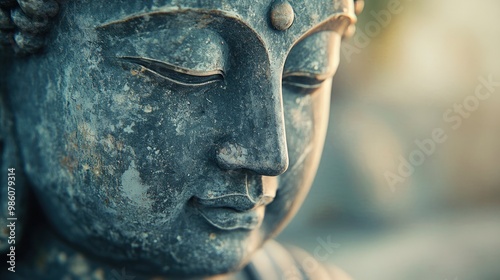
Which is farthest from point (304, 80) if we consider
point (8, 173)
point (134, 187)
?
point (8, 173)

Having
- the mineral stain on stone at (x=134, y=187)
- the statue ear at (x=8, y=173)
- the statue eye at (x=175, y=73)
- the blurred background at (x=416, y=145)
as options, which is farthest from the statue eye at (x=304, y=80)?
the blurred background at (x=416, y=145)

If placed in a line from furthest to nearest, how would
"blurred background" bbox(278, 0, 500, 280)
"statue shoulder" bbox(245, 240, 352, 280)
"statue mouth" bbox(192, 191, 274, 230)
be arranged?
"blurred background" bbox(278, 0, 500, 280) < "statue shoulder" bbox(245, 240, 352, 280) < "statue mouth" bbox(192, 191, 274, 230)

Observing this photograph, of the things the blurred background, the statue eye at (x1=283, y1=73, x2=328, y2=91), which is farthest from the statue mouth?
the blurred background

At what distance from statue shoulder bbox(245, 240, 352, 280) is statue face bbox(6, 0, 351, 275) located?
0.82ft

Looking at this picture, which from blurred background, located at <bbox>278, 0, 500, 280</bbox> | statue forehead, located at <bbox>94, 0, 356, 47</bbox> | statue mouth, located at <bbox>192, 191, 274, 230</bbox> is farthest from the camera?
blurred background, located at <bbox>278, 0, 500, 280</bbox>

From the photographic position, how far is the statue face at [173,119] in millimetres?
865

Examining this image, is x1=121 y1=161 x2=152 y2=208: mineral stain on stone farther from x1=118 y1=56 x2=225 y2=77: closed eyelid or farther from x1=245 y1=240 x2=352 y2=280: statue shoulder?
x1=245 y1=240 x2=352 y2=280: statue shoulder

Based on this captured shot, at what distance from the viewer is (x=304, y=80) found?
0.98 metres

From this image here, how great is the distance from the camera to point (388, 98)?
2.30m

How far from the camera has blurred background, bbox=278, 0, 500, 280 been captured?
2.18 meters

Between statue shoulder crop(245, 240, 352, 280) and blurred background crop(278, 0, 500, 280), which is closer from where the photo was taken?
statue shoulder crop(245, 240, 352, 280)

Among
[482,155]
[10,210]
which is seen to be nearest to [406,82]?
[482,155]

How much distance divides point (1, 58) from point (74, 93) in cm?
17

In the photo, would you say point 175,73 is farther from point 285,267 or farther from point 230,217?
point 285,267
